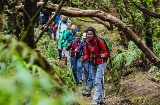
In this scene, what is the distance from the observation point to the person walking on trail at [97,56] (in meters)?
9.43

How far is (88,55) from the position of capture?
10.1 metres

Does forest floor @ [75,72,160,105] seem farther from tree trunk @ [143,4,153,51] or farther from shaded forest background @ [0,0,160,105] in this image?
tree trunk @ [143,4,153,51]

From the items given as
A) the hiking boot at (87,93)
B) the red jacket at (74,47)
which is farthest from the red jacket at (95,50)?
the red jacket at (74,47)

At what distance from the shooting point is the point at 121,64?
11648mm

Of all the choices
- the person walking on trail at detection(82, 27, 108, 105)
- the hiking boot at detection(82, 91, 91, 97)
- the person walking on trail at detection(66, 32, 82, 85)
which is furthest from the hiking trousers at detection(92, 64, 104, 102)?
the person walking on trail at detection(66, 32, 82, 85)

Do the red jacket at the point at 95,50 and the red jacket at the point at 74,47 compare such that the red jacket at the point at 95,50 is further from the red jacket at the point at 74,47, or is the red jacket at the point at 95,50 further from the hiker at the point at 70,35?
the hiker at the point at 70,35

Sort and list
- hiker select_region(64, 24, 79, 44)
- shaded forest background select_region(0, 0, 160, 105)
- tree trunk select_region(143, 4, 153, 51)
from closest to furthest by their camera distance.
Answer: shaded forest background select_region(0, 0, 160, 105)
tree trunk select_region(143, 4, 153, 51)
hiker select_region(64, 24, 79, 44)

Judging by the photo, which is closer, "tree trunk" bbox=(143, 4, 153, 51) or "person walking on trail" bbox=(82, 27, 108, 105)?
"person walking on trail" bbox=(82, 27, 108, 105)

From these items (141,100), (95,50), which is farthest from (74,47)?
(141,100)

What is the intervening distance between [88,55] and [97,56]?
0.55 meters

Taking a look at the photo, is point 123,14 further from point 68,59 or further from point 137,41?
point 137,41

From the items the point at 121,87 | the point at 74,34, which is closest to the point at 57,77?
the point at 121,87

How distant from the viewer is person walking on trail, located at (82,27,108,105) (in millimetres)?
9434

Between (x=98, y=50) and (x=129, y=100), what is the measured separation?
5.40 ft
